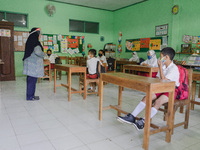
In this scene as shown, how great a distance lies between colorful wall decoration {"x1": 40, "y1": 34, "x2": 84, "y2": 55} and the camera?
7668 mm

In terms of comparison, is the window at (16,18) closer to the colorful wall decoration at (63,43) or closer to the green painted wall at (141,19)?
the colorful wall decoration at (63,43)

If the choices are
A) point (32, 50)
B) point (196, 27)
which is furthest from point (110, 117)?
point (196, 27)

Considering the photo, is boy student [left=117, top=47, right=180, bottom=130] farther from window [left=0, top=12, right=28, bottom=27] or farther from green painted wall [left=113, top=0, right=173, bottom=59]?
window [left=0, top=12, right=28, bottom=27]

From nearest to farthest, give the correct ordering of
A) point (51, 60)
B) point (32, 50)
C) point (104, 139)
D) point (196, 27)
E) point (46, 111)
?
point (104, 139) → point (46, 111) → point (32, 50) → point (196, 27) → point (51, 60)

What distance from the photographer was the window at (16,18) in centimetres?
691

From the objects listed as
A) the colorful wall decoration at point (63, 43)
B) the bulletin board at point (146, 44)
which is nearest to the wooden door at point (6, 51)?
the colorful wall decoration at point (63, 43)

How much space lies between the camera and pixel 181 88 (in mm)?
2188

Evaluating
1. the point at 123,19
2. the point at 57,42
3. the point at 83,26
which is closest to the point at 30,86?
the point at 57,42

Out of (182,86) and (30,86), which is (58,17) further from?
(182,86)

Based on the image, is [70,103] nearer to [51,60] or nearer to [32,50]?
[32,50]

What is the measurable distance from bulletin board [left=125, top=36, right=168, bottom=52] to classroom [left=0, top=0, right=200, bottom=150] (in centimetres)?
4

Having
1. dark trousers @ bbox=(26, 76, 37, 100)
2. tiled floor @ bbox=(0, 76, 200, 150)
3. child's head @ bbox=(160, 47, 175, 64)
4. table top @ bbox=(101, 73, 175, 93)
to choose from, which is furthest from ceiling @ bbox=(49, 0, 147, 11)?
table top @ bbox=(101, 73, 175, 93)

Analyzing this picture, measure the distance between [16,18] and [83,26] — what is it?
297 cm

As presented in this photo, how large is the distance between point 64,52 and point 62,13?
1741 mm
